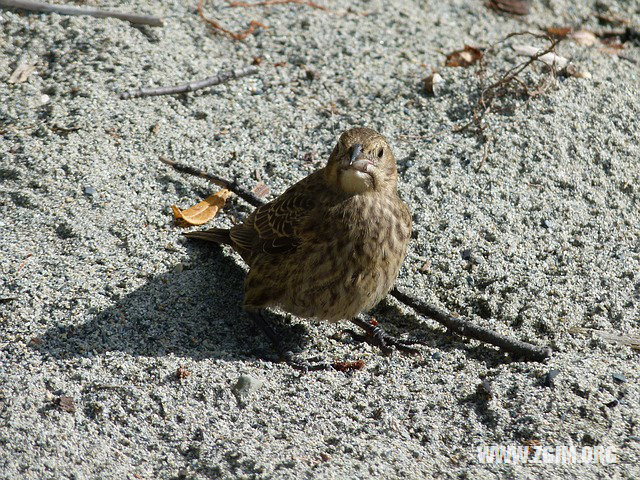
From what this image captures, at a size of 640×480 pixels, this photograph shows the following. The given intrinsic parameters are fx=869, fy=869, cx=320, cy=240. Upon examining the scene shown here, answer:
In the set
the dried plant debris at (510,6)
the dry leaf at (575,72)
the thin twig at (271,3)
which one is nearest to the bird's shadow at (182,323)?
the thin twig at (271,3)

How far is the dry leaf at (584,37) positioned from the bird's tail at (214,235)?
334 centimetres

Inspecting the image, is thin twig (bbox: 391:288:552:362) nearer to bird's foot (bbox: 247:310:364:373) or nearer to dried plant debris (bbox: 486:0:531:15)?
bird's foot (bbox: 247:310:364:373)

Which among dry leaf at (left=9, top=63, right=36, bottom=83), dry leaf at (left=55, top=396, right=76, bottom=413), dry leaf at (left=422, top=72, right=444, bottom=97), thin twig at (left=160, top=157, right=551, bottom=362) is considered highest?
dry leaf at (left=422, top=72, right=444, bottom=97)

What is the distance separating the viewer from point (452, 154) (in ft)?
17.9

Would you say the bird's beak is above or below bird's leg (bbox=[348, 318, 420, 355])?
above

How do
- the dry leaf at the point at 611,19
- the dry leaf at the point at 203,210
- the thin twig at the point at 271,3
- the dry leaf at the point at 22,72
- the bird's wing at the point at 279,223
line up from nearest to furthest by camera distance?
1. the bird's wing at the point at 279,223
2. the dry leaf at the point at 203,210
3. the dry leaf at the point at 22,72
4. the thin twig at the point at 271,3
5. the dry leaf at the point at 611,19

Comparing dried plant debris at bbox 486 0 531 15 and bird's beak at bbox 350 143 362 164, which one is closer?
bird's beak at bbox 350 143 362 164

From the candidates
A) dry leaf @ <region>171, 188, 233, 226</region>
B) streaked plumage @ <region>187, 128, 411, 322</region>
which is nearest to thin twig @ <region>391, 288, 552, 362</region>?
streaked plumage @ <region>187, 128, 411, 322</region>

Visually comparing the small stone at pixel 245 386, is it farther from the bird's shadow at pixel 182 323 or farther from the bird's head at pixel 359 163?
the bird's head at pixel 359 163

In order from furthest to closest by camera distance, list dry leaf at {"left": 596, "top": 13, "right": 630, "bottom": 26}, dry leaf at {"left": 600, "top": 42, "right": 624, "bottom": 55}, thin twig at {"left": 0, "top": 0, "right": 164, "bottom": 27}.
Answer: dry leaf at {"left": 596, "top": 13, "right": 630, "bottom": 26}, dry leaf at {"left": 600, "top": 42, "right": 624, "bottom": 55}, thin twig at {"left": 0, "top": 0, "right": 164, "bottom": 27}

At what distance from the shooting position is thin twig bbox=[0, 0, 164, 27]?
6109mm

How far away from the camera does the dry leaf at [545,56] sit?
236 inches

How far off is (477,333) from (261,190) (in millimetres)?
1644

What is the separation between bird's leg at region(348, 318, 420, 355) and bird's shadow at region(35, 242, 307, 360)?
33 centimetres
